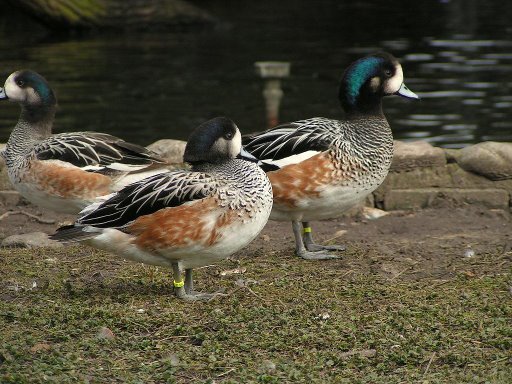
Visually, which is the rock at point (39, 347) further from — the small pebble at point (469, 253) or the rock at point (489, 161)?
the rock at point (489, 161)

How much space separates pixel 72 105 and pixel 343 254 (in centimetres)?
645

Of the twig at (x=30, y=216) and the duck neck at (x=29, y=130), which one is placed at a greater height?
the duck neck at (x=29, y=130)

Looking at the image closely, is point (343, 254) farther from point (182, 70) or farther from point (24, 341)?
point (182, 70)

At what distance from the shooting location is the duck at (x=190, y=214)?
16.2 feet

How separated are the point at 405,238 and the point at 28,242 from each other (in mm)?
2410

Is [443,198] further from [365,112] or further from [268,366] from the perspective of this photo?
[268,366]

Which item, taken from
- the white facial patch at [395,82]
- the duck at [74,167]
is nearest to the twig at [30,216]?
the duck at [74,167]

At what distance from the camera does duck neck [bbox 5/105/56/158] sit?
22.2 ft

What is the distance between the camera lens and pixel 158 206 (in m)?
5.03

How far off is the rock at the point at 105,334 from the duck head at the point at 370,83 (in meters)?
2.53

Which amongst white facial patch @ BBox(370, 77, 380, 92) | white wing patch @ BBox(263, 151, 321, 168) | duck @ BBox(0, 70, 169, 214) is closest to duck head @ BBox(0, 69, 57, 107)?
duck @ BBox(0, 70, 169, 214)

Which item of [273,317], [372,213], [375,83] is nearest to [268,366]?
[273,317]


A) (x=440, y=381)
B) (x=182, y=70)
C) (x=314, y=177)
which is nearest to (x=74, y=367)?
(x=440, y=381)

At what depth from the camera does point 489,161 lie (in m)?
7.26
